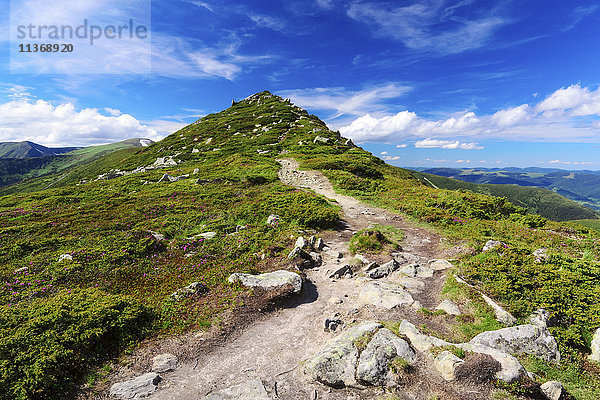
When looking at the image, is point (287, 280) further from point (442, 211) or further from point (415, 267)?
point (442, 211)

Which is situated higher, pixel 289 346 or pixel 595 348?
pixel 595 348

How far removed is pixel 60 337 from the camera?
7.46 meters

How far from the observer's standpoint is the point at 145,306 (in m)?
9.28

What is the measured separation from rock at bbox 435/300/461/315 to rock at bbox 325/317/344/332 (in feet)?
11.9

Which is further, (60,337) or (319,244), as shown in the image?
(319,244)

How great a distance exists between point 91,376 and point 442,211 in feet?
68.8

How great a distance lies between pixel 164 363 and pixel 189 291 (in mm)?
3245

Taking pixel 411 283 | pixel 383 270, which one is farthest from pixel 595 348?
pixel 383 270

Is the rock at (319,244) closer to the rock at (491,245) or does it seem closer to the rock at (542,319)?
the rock at (491,245)

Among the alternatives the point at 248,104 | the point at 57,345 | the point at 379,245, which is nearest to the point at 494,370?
the point at 379,245

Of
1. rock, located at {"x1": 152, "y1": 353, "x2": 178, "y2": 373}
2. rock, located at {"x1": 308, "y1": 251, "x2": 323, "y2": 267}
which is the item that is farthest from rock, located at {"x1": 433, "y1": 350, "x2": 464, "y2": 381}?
rock, located at {"x1": 152, "y1": 353, "x2": 178, "y2": 373}

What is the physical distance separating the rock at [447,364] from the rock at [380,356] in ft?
1.89

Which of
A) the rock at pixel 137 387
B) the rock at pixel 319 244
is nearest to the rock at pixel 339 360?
the rock at pixel 137 387

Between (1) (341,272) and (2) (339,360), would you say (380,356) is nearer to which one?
(2) (339,360)
